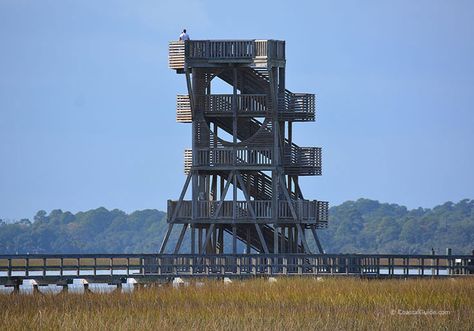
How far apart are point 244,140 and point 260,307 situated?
21086 millimetres

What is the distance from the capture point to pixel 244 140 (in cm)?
6862

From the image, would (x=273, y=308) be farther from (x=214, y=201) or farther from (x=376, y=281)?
(x=214, y=201)

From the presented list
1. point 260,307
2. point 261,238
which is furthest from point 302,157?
point 260,307

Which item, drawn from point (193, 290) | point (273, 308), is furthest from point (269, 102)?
point (273, 308)

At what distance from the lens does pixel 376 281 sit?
5916cm

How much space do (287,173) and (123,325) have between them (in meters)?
28.3

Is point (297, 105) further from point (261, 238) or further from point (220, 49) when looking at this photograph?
point (261, 238)

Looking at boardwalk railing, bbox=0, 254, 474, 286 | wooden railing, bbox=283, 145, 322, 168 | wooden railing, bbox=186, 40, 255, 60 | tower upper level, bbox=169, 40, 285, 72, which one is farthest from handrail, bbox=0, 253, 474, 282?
wooden railing, bbox=186, 40, 255, 60

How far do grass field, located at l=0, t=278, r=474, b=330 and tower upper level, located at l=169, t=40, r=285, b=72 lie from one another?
1255 cm

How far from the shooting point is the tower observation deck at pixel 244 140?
67750 mm

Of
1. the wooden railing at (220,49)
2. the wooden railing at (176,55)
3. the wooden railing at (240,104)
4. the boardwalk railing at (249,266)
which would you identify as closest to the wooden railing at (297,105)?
the wooden railing at (240,104)

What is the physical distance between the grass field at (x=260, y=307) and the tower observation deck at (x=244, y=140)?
10948mm

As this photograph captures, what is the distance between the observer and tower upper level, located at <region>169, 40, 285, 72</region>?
67.4 metres

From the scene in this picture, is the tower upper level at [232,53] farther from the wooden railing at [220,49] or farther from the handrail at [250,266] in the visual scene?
the handrail at [250,266]
